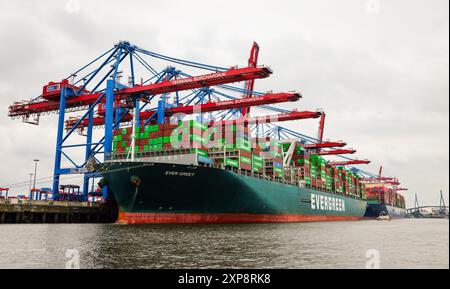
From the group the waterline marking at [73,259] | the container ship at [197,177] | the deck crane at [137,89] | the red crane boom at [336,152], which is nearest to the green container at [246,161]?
the container ship at [197,177]

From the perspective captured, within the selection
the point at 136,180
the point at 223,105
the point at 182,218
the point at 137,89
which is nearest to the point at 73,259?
the point at 136,180

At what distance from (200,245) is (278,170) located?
32968 mm

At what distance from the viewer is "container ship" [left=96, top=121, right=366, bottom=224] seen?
115 ft

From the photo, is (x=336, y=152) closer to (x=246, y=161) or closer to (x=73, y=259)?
(x=246, y=161)

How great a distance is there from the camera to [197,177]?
35406 mm

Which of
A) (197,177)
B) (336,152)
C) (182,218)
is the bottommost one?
(182,218)

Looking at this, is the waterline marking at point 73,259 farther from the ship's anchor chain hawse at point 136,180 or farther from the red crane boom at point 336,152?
the red crane boom at point 336,152

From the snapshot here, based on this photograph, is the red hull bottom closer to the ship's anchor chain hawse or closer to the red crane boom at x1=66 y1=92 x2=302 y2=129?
the ship's anchor chain hawse

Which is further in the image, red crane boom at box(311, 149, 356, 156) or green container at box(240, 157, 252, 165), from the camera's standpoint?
red crane boom at box(311, 149, 356, 156)

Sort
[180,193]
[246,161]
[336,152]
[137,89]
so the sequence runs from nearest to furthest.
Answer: [180,193], [246,161], [137,89], [336,152]

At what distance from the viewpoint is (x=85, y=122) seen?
6141cm

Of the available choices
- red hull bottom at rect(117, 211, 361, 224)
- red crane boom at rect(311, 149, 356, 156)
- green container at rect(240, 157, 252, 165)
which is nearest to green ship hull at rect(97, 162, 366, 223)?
red hull bottom at rect(117, 211, 361, 224)

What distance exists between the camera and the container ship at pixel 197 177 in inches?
1375

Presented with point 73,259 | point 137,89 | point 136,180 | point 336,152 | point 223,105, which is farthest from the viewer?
point 336,152
